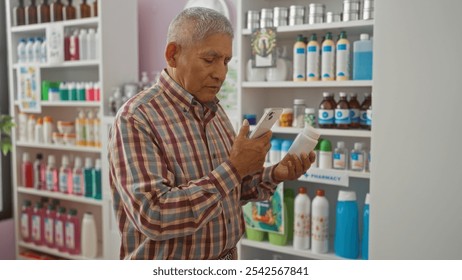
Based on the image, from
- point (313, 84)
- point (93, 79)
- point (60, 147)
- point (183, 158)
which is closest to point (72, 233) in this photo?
point (60, 147)

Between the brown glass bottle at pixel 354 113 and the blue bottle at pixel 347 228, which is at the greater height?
the brown glass bottle at pixel 354 113

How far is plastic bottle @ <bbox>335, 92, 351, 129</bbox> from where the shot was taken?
2.76 meters

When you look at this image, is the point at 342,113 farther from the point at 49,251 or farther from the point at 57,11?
the point at 49,251

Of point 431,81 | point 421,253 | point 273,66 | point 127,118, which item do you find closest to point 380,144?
point 431,81

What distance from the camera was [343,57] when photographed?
2736mm

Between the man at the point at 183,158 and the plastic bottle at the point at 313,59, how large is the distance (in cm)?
123

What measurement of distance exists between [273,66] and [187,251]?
165cm

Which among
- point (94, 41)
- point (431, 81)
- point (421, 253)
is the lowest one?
point (421, 253)

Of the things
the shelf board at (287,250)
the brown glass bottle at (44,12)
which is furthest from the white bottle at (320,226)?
the brown glass bottle at (44,12)

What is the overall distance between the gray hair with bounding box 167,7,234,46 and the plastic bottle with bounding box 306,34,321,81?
4.41 feet

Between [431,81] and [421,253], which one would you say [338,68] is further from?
[421,253]

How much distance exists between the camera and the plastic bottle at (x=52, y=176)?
161 inches

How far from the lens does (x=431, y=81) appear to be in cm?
210

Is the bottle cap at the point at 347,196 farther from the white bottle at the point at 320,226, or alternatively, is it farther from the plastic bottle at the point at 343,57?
the plastic bottle at the point at 343,57
